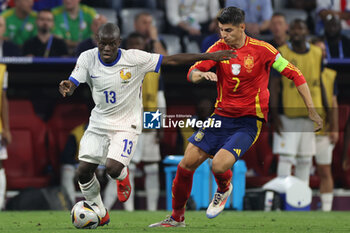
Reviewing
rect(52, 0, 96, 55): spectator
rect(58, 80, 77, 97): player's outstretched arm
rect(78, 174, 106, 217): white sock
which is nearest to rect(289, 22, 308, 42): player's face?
rect(52, 0, 96, 55): spectator

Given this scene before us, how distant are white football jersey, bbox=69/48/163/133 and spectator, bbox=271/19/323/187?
147 inches

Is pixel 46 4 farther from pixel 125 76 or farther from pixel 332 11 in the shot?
pixel 125 76

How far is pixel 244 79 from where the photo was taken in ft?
24.6

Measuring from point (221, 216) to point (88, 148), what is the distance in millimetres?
2631

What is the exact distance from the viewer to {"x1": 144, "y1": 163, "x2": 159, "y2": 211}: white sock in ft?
37.3

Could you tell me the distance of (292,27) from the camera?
1114 cm

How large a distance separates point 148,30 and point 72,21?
1.20 m

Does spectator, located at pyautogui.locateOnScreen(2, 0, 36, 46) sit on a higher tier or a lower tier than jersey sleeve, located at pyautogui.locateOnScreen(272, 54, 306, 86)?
higher

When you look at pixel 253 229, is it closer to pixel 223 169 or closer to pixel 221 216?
pixel 223 169

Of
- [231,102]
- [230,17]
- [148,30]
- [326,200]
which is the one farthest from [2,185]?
→ [230,17]

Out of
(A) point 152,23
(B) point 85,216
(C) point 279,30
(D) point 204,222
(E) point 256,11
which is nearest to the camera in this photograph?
(B) point 85,216

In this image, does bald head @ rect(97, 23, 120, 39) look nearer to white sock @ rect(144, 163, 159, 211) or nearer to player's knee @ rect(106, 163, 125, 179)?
player's knee @ rect(106, 163, 125, 179)

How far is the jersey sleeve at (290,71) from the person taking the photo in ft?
24.0

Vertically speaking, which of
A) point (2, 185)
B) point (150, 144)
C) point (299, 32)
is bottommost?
point (2, 185)
